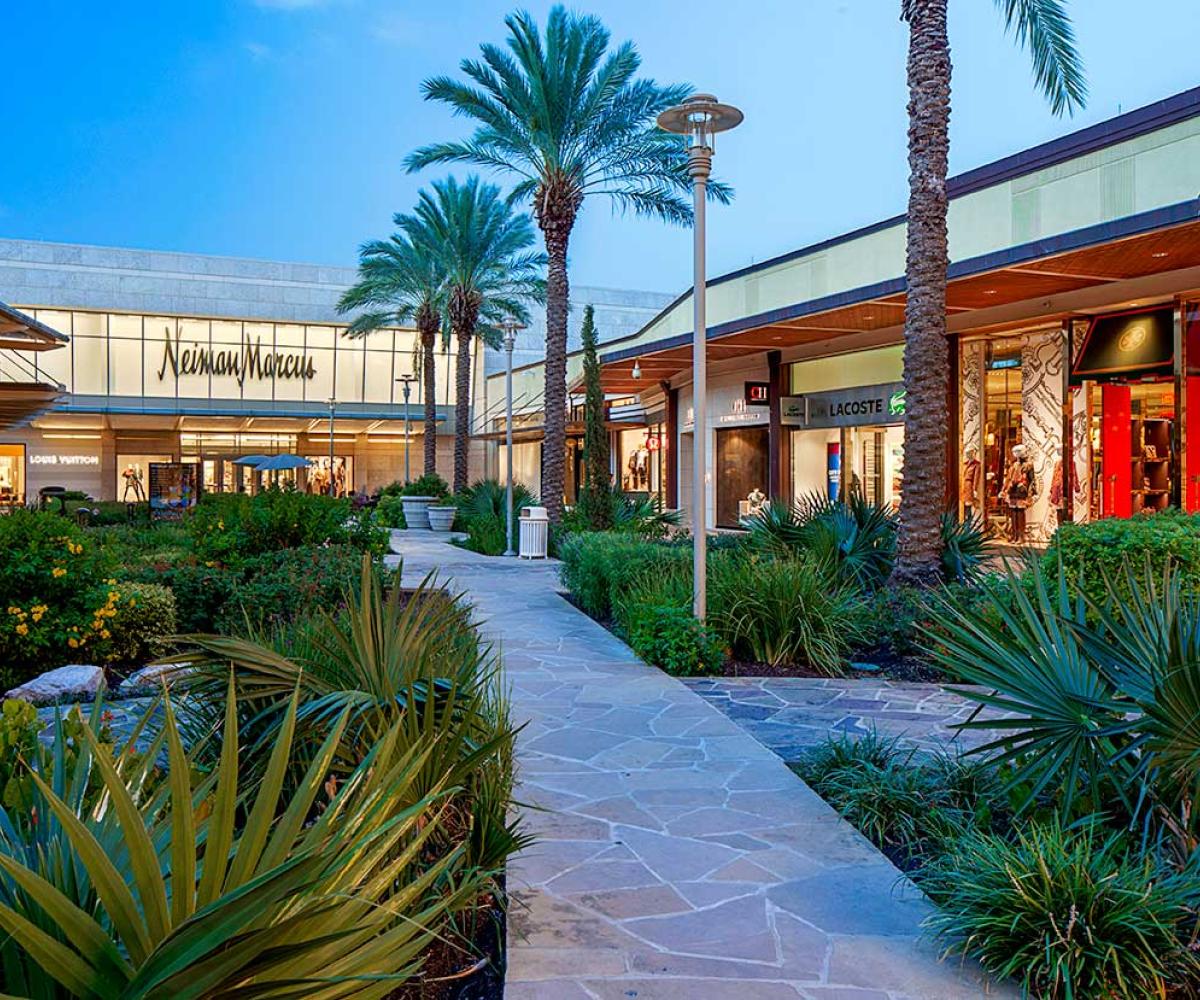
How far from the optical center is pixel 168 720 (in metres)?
1.91

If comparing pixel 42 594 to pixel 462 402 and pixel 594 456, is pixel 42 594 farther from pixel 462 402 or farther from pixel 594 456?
pixel 462 402

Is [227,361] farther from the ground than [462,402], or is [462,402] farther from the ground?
[227,361]

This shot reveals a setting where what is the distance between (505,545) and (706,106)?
46.1 ft

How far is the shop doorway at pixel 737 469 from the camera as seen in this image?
24641 mm

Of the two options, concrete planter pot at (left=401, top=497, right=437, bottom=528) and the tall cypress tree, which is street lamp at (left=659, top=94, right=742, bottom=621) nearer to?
the tall cypress tree

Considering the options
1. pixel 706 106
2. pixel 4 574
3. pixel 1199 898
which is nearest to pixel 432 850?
pixel 1199 898

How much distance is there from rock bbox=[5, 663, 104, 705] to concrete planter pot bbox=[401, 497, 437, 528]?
2443 centimetres

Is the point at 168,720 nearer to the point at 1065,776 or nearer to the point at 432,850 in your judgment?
the point at 432,850

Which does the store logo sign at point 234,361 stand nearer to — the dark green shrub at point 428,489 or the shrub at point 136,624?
the dark green shrub at point 428,489

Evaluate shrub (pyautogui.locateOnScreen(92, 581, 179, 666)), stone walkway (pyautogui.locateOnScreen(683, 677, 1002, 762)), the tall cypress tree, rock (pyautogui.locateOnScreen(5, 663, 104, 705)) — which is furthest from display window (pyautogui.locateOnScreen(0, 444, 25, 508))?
stone walkway (pyautogui.locateOnScreen(683, 677, 1002, 762))

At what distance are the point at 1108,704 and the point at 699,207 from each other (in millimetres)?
6881

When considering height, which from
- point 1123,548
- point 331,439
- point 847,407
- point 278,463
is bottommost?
point 1123,548

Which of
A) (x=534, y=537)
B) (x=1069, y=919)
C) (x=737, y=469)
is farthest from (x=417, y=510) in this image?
(x=1069, y=919)

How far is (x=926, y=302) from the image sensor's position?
34.2 feet
